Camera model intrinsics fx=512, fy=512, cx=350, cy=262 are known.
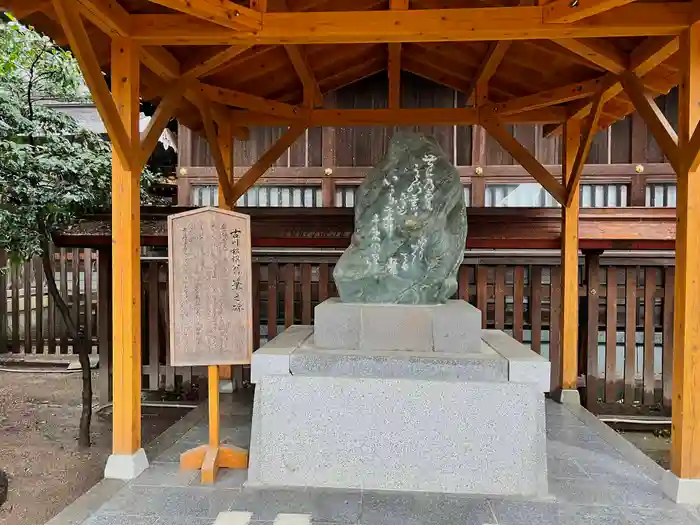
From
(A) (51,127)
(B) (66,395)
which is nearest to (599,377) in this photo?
(A) (51,127)

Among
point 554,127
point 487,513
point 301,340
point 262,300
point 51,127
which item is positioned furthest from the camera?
point 262,300

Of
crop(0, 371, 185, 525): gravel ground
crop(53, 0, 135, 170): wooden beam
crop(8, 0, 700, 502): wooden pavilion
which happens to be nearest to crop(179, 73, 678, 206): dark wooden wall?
crop(8, 0, 700, 502): wooden pavilion

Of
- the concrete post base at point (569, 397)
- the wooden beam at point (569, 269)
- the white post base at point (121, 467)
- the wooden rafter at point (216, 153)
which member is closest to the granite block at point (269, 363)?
the white post base at point (121, 467)

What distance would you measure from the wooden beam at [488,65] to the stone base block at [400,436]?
2.79 meters

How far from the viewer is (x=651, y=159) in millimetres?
6508

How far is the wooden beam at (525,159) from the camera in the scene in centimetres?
474

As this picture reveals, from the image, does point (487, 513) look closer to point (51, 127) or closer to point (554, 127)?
point (554, 127)

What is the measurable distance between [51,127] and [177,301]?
2.66 meters

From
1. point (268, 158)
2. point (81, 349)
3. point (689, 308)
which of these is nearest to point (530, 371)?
point (689, 308)

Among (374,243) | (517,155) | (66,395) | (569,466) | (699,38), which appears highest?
(699,38)

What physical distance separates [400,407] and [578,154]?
3.02 meters

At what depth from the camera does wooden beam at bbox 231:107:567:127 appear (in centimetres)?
511

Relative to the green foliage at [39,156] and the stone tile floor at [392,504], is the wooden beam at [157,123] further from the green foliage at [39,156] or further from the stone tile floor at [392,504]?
the stone tile floor at [392,504]

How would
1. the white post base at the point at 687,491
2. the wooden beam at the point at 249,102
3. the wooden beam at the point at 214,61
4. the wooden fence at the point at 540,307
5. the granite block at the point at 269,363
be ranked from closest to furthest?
1. the white post base at the point at 687,491
2. the granite block at the point at 269,363
3. the wooden beam at the point at 214,61
4. the wooden beam at the point at 249,102
5. the wooden fence at the point at 540,307
